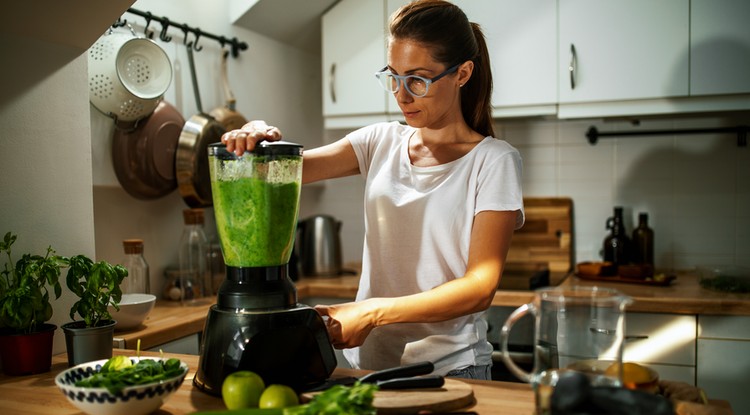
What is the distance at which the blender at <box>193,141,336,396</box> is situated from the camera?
1.08m

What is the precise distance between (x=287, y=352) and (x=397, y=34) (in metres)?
0.68

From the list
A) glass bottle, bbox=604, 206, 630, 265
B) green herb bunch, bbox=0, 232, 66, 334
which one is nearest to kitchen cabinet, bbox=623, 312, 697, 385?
glass bottle, bbox=604, 206, 630, 265

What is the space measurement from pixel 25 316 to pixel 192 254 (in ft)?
3.27

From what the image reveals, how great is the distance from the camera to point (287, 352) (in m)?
1.09

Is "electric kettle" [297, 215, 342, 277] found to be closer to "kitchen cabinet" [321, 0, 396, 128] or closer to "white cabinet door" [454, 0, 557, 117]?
"kitchen cabinet" [321, 0, 396, 128]

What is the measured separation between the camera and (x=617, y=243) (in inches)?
107

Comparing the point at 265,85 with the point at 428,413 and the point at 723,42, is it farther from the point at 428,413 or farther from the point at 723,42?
the point at 428,413

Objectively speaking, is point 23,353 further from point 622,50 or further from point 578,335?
point 622,50

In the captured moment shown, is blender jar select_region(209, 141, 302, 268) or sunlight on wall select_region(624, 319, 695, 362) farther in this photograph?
sunlight on wall select_region(624, 319, 695, 362)

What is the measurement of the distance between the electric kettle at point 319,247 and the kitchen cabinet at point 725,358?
132 centimetres

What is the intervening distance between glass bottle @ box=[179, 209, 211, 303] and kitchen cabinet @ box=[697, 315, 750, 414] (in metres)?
1.59

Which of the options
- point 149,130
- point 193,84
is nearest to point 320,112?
point 193,84

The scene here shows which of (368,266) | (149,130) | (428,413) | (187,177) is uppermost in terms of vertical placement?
(149,130)

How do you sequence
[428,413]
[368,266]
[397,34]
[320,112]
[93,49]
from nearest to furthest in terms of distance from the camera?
[428,413] → [397,34] → [368,266] → [93,49] → [320,112]
